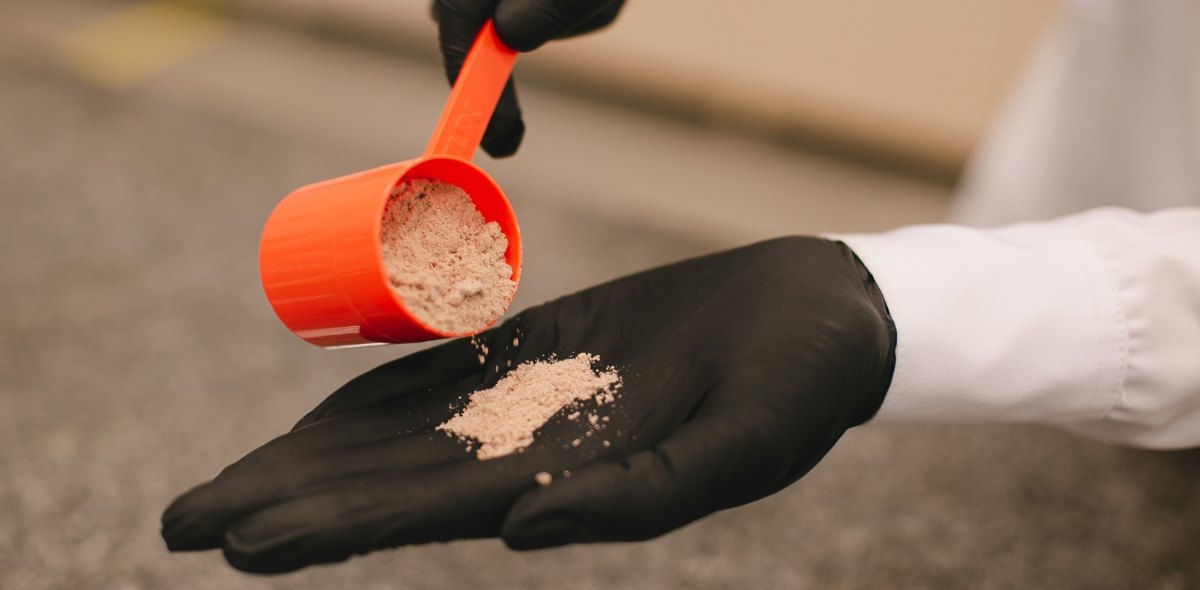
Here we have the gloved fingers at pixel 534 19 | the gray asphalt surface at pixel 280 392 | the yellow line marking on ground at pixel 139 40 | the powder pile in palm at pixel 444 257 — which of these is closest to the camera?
the powder pile in palm at pixel 444 257

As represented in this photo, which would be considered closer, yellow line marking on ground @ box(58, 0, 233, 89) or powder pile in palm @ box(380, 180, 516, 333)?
powder pile in palm @ box(380, 180, 516, 333)

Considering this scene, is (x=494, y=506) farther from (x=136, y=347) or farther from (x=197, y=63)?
(x=197, y=63)

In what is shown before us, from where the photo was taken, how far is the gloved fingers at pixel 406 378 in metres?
0.62

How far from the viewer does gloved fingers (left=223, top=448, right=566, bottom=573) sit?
501mm

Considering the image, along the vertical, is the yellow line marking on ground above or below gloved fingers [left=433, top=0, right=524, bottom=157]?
below

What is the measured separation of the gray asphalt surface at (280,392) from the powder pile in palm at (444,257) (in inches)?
17.6

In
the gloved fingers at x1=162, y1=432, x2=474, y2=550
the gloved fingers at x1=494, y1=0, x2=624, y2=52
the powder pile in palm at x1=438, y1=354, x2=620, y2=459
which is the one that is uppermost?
the gloved fingers at x1=494, y1=0, x2=624, y2=52

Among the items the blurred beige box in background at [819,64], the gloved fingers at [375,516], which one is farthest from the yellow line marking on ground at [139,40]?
the gloved fingers at [375,516]

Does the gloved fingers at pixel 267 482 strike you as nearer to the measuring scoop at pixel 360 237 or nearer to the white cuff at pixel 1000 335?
the measuring scoop at pixel 360 237

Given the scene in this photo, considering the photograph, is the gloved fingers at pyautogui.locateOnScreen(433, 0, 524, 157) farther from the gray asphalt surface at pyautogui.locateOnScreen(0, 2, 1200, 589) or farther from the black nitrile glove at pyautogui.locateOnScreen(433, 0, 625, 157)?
the gray asphalt surface at pyautogui.locateOnScreen(0, 2, 1200, 589)

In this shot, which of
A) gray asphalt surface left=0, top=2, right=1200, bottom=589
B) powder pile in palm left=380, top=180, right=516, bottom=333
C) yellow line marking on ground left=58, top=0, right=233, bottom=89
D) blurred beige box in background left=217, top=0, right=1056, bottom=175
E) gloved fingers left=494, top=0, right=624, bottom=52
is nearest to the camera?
powder pile in palm left=380, top=180, right=516, bottom=333

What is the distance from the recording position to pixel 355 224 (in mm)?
575

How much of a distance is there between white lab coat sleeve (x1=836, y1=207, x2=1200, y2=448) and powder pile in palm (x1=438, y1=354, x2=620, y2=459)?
22cm

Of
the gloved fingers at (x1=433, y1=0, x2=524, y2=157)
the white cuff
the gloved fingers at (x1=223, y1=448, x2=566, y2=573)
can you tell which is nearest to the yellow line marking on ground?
the gloved fingers at (x1=433, y1=0, x2=524, y2=157)
